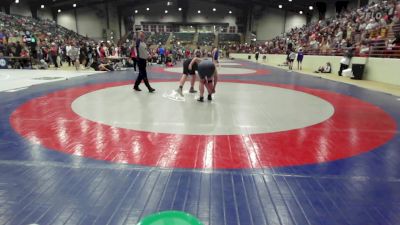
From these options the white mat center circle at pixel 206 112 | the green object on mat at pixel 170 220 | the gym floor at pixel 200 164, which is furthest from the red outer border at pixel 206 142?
the green object on mat at pixel 170 220

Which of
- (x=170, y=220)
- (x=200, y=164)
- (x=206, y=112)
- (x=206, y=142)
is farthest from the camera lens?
(x=206, y=112)

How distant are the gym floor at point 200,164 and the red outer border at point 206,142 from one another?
0.05ft

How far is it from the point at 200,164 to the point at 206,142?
75 centimetres

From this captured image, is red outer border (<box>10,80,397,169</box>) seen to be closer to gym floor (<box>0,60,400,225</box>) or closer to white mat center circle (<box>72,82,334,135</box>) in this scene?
gym floor (<box>0,60,400,225</box>)

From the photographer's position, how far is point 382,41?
41.6ft

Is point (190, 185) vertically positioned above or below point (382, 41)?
below

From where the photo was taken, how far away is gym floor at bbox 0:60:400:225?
2303mm

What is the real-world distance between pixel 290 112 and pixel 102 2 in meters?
45.6

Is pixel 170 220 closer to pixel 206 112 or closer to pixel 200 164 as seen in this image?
pixel 200 164

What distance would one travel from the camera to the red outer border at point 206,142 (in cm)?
336

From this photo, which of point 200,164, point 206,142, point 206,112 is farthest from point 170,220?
point 206,112

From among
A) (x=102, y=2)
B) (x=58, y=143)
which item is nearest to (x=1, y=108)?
(x=58, y=143)

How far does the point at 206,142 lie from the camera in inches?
155

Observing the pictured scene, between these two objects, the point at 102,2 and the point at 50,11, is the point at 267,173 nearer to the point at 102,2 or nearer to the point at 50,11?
the point at 102,2
